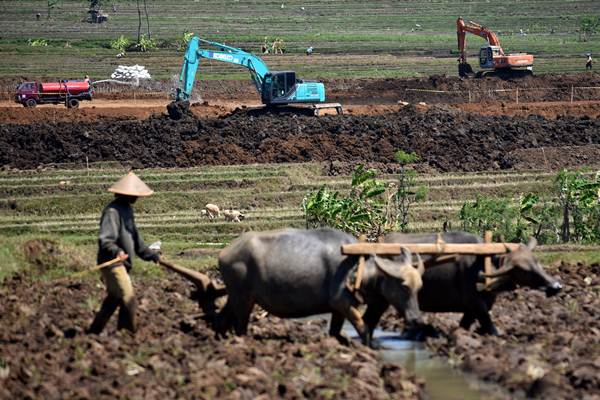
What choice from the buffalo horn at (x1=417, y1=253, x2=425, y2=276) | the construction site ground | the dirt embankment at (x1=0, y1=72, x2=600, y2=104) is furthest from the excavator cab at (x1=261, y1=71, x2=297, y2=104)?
the buffalo horn at (x1=417, y1=253, x2=425, y2=276)

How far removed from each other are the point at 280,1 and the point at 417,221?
10277 centimetres

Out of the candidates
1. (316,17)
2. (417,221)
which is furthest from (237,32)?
(417,221)

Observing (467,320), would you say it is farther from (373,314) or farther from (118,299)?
(118,299)

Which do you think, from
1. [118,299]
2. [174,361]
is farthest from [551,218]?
[174,361]

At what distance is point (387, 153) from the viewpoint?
141ft

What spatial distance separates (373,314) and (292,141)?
86.6 ft

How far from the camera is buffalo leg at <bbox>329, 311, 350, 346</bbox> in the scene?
54.1 feet

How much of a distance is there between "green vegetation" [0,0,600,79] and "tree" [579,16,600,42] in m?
0.59

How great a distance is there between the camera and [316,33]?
367 feet

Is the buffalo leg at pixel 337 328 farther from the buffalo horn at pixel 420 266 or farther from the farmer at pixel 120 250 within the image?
the farmer at pixel 120 250

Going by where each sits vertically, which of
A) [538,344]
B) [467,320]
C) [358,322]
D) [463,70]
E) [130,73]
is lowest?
[130,73]

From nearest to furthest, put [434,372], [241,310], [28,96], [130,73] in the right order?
[434,372], [241,310], [28,96], [130,73]

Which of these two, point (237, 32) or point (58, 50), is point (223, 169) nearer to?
point (58, 50)

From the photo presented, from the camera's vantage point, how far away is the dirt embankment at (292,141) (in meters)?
42.4
